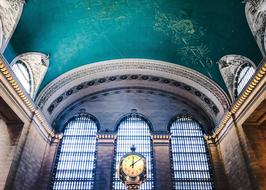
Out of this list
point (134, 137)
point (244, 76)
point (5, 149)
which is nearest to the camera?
point (5, 149)

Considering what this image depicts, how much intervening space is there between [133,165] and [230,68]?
786cm

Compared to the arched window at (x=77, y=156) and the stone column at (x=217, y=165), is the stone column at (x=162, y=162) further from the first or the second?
the arched window at (x=77, y=156)

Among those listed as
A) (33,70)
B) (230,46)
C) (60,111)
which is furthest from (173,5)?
(60,111)

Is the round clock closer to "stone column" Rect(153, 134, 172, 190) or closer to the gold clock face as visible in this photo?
the gold clock face

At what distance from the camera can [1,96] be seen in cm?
839

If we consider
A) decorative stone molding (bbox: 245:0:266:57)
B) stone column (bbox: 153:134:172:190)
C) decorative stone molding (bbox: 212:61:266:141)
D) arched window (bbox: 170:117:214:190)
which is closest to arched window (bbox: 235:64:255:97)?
decorative stone molding (bbox: 212:61:266:141)

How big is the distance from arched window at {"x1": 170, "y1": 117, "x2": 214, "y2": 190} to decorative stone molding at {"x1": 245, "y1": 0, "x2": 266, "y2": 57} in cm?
570

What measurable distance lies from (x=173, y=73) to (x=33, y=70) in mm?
6935

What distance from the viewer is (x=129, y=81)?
14023 millimetres

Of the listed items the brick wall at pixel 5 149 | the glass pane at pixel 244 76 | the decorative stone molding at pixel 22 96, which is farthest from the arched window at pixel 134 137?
the glass pane at pixel 244 76

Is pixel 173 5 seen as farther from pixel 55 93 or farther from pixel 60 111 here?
pixel 60 111

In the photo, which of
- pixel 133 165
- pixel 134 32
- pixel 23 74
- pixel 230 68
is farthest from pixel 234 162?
pixel 23 74

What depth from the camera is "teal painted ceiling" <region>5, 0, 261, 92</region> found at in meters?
9.35

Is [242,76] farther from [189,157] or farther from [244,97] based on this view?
[189,157]
